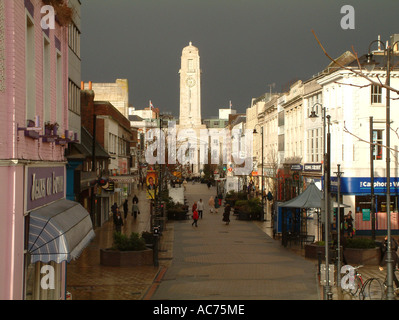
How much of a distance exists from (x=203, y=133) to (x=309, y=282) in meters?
161

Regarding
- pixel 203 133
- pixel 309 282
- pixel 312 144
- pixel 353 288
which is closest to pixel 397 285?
pixel 353 288

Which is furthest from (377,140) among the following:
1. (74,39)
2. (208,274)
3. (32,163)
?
(32,163)

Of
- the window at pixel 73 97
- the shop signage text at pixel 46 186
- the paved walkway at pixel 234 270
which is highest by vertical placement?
the window at pixel 73 97

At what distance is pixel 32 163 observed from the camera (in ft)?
37.2

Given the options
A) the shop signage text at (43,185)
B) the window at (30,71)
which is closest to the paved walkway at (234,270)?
the shop signage text at (43,185)

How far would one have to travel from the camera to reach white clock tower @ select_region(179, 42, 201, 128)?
614 feet

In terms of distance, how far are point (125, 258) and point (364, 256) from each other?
961 centimetres

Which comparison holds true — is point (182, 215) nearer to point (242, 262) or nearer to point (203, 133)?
point (242, 262)

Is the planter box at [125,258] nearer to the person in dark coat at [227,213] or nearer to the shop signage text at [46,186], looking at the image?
the shop signage text at [46,186]

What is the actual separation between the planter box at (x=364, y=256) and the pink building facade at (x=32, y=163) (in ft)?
44.1

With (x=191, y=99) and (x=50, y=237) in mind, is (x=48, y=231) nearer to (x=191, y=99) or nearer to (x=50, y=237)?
(x=50, y=237)

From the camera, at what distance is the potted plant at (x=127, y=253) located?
2375 cm

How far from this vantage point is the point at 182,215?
47.7 m

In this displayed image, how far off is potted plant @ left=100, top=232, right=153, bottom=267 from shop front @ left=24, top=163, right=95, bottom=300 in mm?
8502
